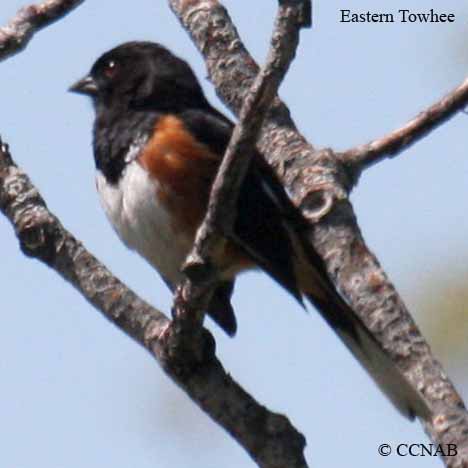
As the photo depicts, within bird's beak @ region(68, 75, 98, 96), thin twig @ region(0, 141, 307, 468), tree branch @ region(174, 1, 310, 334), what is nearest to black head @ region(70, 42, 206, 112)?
bird's beak @ region(68, 75, 98, 96)

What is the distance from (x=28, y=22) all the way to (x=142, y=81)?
858mm

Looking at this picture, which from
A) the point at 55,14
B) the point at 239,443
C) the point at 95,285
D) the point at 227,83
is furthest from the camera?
the point at 227,83

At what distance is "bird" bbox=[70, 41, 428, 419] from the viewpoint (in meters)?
3.98

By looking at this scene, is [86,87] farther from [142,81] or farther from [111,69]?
[142,81]

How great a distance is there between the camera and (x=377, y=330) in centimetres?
341

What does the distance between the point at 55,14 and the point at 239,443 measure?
1.45 m

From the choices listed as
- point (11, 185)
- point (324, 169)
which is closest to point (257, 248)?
point (324, 169)

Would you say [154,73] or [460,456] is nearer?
[460,456]

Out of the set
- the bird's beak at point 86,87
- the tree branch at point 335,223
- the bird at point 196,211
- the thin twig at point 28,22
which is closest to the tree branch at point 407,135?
the tree branch at point 335,223

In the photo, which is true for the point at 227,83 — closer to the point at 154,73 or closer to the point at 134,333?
the point at 154,73

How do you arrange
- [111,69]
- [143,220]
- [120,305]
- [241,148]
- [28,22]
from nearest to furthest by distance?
[241,148], [120,305], [28,22], [143,220], [111,69]

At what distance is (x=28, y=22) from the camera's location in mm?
3756

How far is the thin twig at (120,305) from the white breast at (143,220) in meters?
0.54

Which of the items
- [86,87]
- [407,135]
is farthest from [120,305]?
[86,87]
